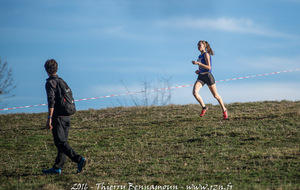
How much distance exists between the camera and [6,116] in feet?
66.2

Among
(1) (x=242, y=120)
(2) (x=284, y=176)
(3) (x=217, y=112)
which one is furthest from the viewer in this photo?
(3) (x=217, y=112)

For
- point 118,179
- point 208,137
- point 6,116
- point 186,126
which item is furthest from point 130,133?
point 6,116

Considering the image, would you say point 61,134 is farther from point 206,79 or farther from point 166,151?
point 206,79

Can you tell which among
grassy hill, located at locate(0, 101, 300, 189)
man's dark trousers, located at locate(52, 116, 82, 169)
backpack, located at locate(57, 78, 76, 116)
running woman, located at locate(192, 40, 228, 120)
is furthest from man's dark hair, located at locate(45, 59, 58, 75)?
running woman, located at locate(192, 40, 228, 120)

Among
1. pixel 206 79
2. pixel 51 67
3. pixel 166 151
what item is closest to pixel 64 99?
pixel 51 67

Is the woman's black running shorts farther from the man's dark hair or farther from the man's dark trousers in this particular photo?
the man's dark hair

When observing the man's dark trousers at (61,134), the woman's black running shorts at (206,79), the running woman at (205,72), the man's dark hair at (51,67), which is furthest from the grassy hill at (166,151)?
the man's dark hair at (51,67)

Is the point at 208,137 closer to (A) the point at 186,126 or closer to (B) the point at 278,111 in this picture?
(A) the point at 186,126

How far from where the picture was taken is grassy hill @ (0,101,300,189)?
23.9 ft

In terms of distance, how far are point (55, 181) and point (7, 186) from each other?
0.92 meters

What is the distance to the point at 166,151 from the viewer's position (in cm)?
1002

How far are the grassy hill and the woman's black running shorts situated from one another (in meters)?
1.47

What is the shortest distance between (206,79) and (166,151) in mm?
3856

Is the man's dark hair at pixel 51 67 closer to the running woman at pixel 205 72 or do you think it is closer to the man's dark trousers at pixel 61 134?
the man's dark trousers at pixel 61 134
